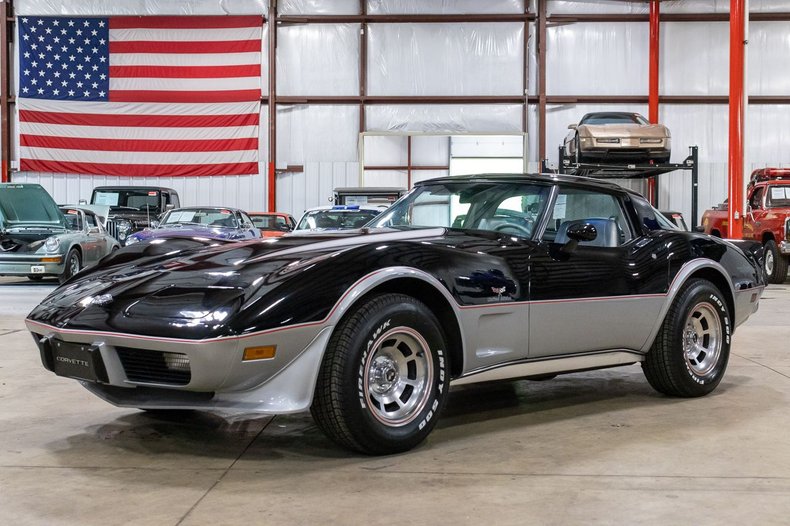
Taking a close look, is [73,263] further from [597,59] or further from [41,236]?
[597,59]

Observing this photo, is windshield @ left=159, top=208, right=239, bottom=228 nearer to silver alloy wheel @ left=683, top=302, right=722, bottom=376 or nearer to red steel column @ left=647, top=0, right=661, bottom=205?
red steel column @ left=647, top=0, right=661, bottom=205

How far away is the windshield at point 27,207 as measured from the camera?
554 inches

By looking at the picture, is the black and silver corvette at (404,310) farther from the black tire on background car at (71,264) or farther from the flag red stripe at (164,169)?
the flag red stripe at (164,169)

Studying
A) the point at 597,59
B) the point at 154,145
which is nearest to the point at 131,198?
the point at 154,145

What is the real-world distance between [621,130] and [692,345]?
13.0 meters

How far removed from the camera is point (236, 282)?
3.50 metres

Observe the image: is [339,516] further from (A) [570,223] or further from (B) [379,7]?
(B) [379,7]

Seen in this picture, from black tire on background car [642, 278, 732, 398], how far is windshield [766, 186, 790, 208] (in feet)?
39.1

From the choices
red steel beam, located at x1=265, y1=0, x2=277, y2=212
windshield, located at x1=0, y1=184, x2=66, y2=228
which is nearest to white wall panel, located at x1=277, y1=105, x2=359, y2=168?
red steel beam, located at x1=265, y1=0, x2=277, y2=212

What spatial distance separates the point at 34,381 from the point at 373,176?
19221mm

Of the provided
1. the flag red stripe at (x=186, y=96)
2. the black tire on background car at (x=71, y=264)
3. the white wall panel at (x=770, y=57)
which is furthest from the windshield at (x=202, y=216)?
the white wall panel at (x=770, y=57)

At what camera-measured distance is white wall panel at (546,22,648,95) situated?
76.8ft

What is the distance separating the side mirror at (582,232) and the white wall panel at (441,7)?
20213 millimetres

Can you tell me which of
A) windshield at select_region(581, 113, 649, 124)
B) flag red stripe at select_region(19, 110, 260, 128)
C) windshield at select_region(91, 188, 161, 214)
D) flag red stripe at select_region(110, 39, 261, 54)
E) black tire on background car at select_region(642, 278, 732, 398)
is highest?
flag red stripe at select_region(110, 39, 261, 54)
